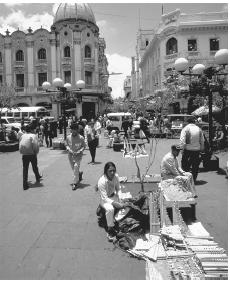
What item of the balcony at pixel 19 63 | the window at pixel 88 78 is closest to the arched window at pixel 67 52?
the window at pixel 88 78

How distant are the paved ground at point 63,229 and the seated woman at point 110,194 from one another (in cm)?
28

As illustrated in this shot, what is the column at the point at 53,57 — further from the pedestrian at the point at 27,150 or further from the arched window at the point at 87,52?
the pedestrian at the point at 27,150

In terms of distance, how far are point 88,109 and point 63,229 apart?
38.9 m

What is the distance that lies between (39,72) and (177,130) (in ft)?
83.6

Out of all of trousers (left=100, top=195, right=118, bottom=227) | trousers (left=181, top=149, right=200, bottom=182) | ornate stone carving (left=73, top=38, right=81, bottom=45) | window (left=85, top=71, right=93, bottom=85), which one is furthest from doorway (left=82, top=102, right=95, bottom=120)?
trousers (left=100, top=195, right=118, bottom=227)

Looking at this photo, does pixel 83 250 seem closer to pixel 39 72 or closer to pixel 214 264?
pixel 214 264

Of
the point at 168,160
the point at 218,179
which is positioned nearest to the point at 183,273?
the point at 168,160

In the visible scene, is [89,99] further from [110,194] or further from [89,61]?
[110,194]

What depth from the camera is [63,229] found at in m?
5.65

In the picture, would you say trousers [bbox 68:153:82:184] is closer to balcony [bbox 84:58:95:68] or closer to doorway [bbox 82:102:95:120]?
doorway [bbox 82:102:95:120]

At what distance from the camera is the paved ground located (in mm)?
4270

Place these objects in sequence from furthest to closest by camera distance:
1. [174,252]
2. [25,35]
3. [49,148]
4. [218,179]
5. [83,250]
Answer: [25,35]
[49,148]
[218,179]
[83,250]
[174,252]

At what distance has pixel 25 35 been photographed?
4216 centimetres

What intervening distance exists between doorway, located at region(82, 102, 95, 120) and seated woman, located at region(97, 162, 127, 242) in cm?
3784
